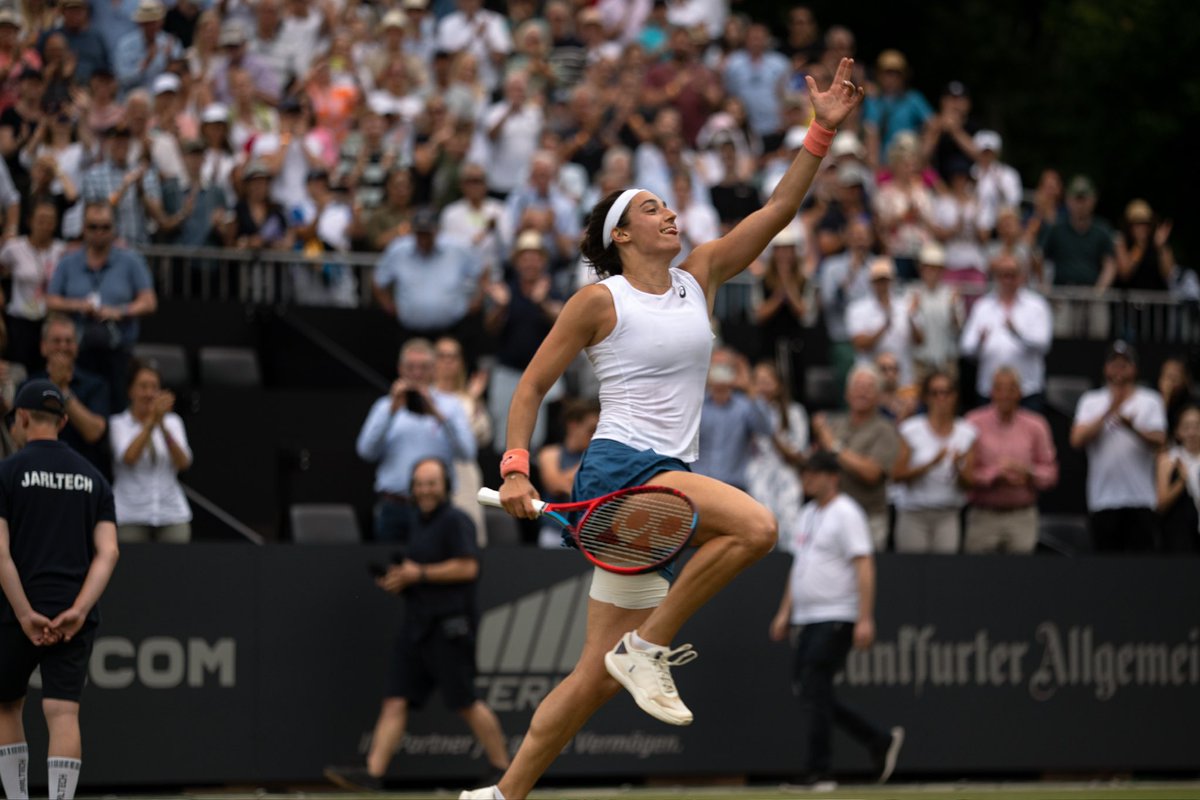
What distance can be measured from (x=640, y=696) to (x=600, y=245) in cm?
187

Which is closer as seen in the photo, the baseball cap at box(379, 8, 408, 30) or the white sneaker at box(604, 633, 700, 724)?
the white sneaker at box(604, 633, 700, 724)

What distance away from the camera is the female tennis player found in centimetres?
729

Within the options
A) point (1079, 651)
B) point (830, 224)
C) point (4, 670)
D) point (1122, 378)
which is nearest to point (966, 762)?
point (1079, 651)

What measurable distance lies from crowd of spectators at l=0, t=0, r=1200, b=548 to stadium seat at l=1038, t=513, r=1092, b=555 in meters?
0.75

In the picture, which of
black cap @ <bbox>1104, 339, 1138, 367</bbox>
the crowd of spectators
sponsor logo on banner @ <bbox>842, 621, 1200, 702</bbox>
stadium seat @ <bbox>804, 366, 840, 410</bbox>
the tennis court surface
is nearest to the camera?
the tennis court surface

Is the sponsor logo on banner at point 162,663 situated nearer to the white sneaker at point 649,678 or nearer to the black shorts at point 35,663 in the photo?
the black shorts at point 35,663

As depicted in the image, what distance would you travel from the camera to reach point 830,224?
16.9 metres

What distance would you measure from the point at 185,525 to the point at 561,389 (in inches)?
146

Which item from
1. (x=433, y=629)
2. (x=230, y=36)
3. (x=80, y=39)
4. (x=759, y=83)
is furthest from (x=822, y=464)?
(x=759, y=83)

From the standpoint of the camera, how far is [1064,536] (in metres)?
15.2

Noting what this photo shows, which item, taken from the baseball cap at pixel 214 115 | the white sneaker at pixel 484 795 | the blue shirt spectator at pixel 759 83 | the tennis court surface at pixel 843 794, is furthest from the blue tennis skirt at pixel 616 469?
the blue shirt spectator at pixel 759 83

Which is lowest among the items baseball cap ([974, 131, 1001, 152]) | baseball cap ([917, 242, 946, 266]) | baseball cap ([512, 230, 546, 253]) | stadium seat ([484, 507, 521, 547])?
stadium seat ([484, 507, 521, 547])

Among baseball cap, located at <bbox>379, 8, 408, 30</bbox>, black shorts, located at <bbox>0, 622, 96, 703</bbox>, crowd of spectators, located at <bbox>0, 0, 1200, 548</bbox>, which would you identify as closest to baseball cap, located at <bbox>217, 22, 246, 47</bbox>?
crowd of spectators, located at <bbox>0, 0, 1200, 548</bbox>

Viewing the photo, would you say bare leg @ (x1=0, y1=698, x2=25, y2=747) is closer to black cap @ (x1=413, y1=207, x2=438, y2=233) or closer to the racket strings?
the racket strings
